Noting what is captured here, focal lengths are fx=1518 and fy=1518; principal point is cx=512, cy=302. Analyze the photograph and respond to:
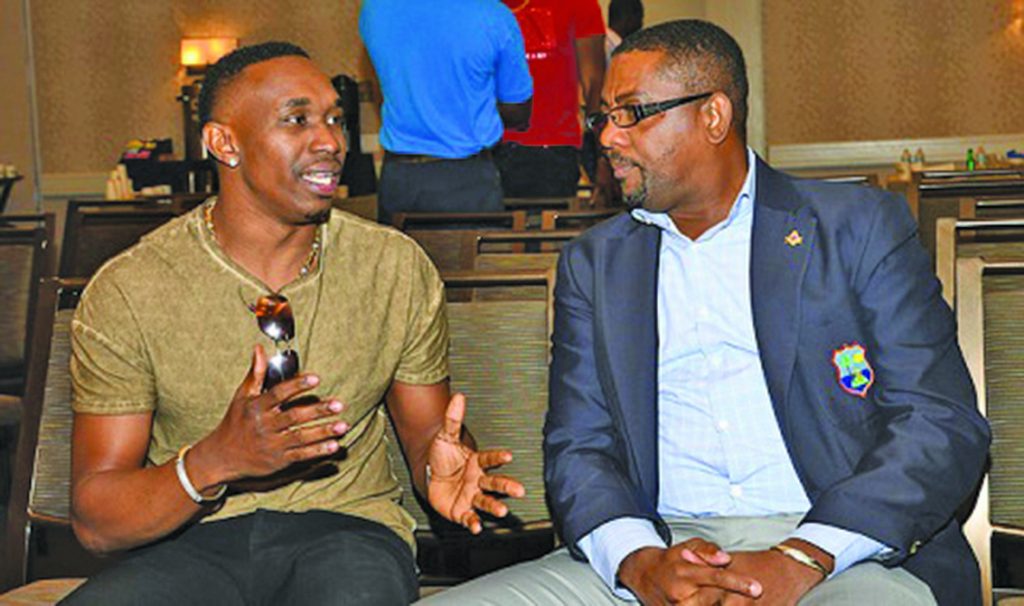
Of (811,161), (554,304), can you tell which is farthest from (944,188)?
(811,161)

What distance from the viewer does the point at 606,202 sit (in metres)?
→ 6.30

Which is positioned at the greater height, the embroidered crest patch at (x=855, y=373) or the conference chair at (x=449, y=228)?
the conference chair at (x=449, y=228)

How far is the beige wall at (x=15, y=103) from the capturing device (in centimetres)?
1386

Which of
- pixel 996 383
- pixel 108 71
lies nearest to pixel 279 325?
pixel 996 383

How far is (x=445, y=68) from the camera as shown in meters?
5.50

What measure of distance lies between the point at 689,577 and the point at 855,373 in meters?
0.47

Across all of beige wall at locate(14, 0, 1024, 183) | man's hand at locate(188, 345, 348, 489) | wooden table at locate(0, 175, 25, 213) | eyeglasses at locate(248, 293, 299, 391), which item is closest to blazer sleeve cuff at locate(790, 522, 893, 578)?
man's hand at locate(188, 345, 348, 489)

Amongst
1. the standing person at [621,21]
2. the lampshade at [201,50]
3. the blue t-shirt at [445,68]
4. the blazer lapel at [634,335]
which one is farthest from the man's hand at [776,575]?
the lampshade at [201,50]

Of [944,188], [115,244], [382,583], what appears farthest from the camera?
[115,244]

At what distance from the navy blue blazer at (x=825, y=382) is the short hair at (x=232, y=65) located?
26.6 inches

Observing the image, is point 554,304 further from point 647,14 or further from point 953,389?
point 647,14

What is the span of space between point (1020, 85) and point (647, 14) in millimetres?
3167

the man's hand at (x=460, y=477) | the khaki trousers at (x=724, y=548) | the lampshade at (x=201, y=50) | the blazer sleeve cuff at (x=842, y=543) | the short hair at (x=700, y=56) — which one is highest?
the lampshade at (x=201, y=50)

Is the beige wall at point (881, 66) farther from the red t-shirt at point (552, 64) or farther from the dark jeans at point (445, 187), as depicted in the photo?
the dark jeans at point (445, 187)
